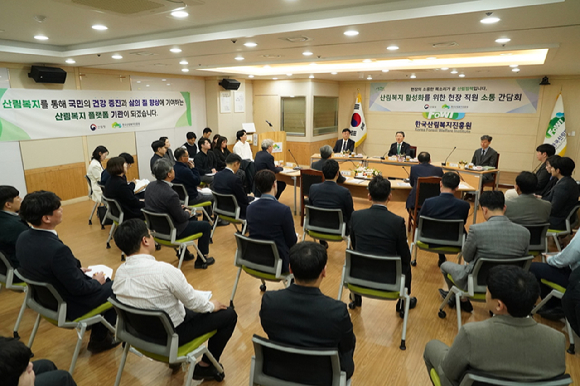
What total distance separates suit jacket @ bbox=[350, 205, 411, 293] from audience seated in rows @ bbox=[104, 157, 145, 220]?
2.97 metres

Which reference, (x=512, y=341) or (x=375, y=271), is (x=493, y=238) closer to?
(x=375, y=271)

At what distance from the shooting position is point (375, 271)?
2.89 m

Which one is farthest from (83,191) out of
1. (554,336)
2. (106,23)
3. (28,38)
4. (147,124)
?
(554,336)

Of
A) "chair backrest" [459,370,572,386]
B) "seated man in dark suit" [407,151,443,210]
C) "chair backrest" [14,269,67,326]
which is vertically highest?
"seated man in dark suit" [407,151,443,210]

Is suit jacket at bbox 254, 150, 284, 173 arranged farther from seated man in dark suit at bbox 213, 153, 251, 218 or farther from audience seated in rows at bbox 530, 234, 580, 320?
audience seated in rows at bbox 530, 234, 580, 320

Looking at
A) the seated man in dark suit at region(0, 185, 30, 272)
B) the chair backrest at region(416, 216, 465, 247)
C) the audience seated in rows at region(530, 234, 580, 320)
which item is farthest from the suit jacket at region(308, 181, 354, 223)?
the seated man in dark suit at region(0, 185, 30, 272)

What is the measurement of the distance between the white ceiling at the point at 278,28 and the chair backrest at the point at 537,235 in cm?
193

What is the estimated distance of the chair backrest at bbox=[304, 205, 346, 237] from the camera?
4066 mm

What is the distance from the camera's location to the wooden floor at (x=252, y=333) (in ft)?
8.86

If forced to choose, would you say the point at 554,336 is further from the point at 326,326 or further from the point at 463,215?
the point at 463,215

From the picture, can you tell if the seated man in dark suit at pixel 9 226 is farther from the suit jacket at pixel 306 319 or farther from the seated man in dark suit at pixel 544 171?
the seated man in dark suit at pixel 544 171

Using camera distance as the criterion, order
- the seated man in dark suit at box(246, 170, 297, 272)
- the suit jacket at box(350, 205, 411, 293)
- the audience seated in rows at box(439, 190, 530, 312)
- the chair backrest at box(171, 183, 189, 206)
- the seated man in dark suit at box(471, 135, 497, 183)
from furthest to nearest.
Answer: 1. the seated man in dark suit at box(471, 135, 497, 183)
2. the chair backrest at box(171, 183, 189, 206)
3. the seated man in dark suit at box(246, 170, 297, 272)
4. the suit jacket at box(350, 205, 411, 293)
5. the audience seated in rows at box(439, 190, 530, 312)

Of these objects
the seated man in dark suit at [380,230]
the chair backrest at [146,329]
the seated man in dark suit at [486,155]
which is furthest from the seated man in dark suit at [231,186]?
the seated man in dark suit at [486,155]

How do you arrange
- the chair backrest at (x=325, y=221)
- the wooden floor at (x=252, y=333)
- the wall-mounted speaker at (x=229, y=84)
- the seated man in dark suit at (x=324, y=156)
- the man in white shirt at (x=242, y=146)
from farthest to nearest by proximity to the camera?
1. the wall-mounted speaker at (x=229, y=84)
2. the man in white shirt at (x=242, y=146)
3. the seated man in dark suit at (x=324, y=156)
4. the chair backrest at (x=325, y=221)
5. the wooden floor at (x=252, y=333)
